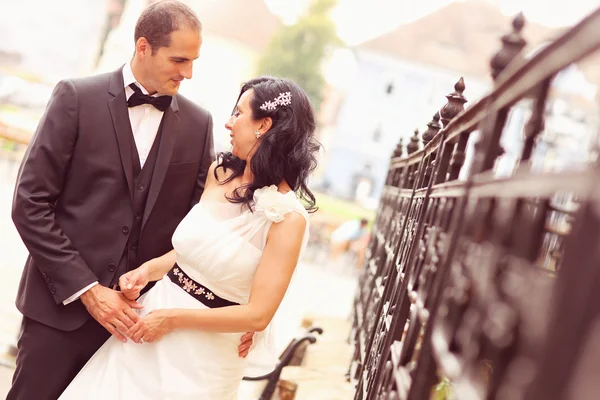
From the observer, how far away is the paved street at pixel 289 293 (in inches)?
278

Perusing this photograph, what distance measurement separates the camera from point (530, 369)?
31.9 inches

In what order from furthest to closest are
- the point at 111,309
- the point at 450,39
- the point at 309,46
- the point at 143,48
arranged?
the point at 450,39 < the point at 309,46 < the point at 143,48 < the point at 111,309

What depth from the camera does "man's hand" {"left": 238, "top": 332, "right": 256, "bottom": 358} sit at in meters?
2.92

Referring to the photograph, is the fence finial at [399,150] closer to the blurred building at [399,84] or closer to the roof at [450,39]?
the blurred building at [399,84]

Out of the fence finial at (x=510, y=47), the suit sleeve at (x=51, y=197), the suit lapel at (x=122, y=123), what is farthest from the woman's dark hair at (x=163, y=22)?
A: the fence finial at (x=510, y=47)

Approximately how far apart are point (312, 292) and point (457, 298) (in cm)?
1316

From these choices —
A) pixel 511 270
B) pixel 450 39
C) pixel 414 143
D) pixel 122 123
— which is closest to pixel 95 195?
pixel 122 123

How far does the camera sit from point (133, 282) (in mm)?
3027

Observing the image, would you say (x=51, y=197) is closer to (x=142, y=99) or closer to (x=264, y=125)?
(x=142, y=99)

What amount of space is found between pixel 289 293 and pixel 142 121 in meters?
10.2

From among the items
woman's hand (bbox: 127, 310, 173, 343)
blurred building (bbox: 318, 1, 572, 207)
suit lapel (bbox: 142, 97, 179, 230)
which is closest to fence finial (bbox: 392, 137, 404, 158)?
suit lapel (bbox: 142, 97, 179, 230)

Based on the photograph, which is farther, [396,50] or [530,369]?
[396,50]

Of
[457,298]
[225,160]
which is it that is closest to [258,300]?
[225,160]

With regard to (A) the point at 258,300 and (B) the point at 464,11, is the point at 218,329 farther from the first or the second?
(B) the point at 464,11
